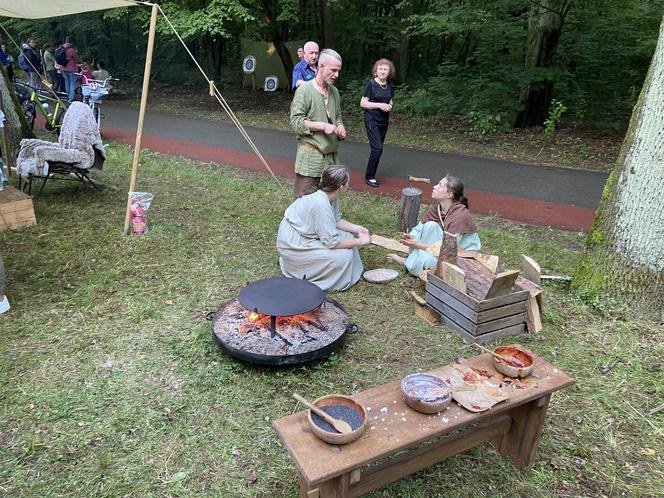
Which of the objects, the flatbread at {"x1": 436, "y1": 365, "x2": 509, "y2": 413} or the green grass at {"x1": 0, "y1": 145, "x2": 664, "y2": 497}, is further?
the green grass at {"x1": 0, "y1": 145, "x2": 664, "y2": 497}

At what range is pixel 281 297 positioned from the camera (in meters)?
3.46

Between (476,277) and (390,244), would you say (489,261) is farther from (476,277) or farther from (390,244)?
(390,244)

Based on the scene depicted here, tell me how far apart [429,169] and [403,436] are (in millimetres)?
7340

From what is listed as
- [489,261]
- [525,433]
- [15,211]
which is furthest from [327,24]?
[525,433]

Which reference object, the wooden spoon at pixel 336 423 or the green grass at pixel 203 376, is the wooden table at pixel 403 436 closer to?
the wooden spoon at pixel 336 423

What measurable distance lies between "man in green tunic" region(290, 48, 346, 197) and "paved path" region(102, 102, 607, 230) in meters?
2.70

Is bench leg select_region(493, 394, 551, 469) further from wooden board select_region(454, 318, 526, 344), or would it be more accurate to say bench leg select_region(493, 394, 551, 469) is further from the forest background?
the forest background

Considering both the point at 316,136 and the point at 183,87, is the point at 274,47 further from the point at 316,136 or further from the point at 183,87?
the point at 316,136

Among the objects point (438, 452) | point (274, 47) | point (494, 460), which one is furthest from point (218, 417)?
point (274, 47)

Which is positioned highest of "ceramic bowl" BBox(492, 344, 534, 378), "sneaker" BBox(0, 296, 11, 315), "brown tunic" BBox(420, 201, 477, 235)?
"brown tunic" BBox(420, 201, 477, 235)

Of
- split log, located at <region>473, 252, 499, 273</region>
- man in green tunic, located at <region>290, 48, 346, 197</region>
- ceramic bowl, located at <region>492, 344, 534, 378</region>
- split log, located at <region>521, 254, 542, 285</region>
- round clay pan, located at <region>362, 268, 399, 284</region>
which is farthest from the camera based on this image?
man in green tunic, located at <region>290, 48, 346, 197</region>

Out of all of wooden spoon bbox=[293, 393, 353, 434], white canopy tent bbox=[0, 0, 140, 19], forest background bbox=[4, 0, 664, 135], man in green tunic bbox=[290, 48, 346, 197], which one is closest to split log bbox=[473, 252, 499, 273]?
man in green tunic bbox=[290, 48, 346, 197]

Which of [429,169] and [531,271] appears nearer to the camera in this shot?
[531,271]

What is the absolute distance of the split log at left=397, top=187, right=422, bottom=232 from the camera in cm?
564
